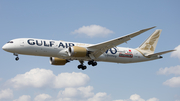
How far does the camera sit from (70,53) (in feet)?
134

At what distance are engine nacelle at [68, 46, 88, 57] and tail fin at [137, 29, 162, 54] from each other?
13.7 m

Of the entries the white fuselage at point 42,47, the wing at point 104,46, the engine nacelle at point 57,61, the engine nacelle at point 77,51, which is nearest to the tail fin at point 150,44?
the white fuselage at point 42,47

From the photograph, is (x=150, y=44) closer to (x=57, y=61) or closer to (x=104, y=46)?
(x=104, y=46)

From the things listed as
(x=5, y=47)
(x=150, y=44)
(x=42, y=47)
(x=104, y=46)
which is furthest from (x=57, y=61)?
(x=150, y=44)

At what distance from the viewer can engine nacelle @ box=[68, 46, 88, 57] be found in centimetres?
4033

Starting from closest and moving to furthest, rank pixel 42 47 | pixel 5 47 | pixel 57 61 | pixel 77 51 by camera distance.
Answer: pixel 5 47
pixel 42 47
pixel 77 51
pixel 57 61

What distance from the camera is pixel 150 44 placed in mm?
51344

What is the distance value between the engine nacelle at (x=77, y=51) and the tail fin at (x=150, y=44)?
13.7m

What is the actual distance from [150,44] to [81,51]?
1736cm

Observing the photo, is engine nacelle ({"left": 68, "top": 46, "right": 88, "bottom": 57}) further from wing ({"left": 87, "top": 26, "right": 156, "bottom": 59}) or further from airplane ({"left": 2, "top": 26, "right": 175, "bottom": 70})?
wing ({"left": 87, "top": 26, "right": 156, "bottom": 59})

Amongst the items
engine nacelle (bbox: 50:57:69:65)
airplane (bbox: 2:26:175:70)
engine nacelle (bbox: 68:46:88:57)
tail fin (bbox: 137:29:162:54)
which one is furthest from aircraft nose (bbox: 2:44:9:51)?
tail fin (bbox: 137:29:162:54)

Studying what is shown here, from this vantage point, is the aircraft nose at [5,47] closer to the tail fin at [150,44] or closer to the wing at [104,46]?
the wing at [104,46]

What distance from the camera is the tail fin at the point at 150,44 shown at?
5009 cm

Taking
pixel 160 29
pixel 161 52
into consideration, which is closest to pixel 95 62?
pixel 161 52
